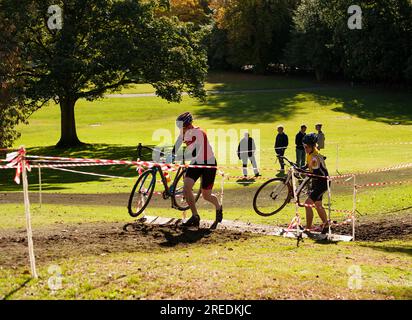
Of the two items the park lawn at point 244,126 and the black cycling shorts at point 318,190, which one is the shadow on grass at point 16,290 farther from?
the park lawn at point 244,126

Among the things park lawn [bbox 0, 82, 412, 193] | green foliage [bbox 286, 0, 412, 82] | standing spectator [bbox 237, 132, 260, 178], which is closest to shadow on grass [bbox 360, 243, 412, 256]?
park lawn [bbox 0, 82, 412, 193]

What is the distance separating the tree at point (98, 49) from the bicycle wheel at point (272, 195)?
20.5 m

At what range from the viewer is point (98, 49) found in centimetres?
3625

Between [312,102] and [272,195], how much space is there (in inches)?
1966

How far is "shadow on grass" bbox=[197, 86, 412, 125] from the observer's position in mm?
55928

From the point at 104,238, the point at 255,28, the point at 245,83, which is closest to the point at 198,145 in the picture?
the point at 104,238

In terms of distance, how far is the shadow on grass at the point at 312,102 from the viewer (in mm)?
55928

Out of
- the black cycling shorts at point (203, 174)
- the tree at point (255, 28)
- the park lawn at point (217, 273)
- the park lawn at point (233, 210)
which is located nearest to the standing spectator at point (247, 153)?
the park lawn at point (233, 210)

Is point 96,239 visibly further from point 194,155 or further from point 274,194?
point 274,194

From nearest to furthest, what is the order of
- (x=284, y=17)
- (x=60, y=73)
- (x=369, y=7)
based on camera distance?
(x=60, y=73), (x=369, y=7), (x=284, y=17)

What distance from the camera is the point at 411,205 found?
17438mm

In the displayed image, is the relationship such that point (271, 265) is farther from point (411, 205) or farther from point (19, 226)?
point (411, 205)
